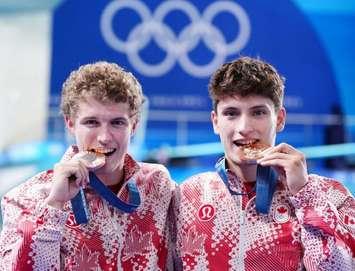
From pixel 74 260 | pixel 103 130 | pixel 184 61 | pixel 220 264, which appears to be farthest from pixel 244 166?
pixel 184 61

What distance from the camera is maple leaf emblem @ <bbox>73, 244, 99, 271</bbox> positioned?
267 centimetres

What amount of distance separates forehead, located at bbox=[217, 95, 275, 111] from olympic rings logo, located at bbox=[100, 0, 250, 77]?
4.51m

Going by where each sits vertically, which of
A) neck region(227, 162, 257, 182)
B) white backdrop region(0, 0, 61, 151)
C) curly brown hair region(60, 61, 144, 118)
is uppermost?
white backdrop region(0, 0, 61, 151)

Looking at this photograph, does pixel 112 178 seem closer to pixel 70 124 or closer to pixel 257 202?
pixel 70 124

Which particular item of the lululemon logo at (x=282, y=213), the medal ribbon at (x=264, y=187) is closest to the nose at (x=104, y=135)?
the medal ribbon at (x=264, y=187)

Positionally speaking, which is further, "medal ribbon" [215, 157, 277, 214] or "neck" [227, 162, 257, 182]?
"neck" [227, 162, 257, 182]

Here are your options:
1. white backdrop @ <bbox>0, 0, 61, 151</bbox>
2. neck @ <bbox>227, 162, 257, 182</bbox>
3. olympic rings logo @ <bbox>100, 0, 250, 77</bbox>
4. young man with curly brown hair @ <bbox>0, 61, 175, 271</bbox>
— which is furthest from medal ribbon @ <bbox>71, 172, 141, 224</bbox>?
olympic rings logo @ <bbox>100, 0, 250, 77</bbox>

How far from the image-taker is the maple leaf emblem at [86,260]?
2.67 m

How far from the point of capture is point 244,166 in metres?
2.79

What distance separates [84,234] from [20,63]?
185 inches

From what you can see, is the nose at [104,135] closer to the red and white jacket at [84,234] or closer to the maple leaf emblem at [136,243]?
the red and white jacket at [84,234]

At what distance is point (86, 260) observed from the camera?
2684 mm

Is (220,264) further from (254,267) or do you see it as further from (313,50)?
(313,50)

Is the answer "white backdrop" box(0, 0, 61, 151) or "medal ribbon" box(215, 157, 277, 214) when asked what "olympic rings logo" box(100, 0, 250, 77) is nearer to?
"white backdrop" box(0, 0, 61, 151)
